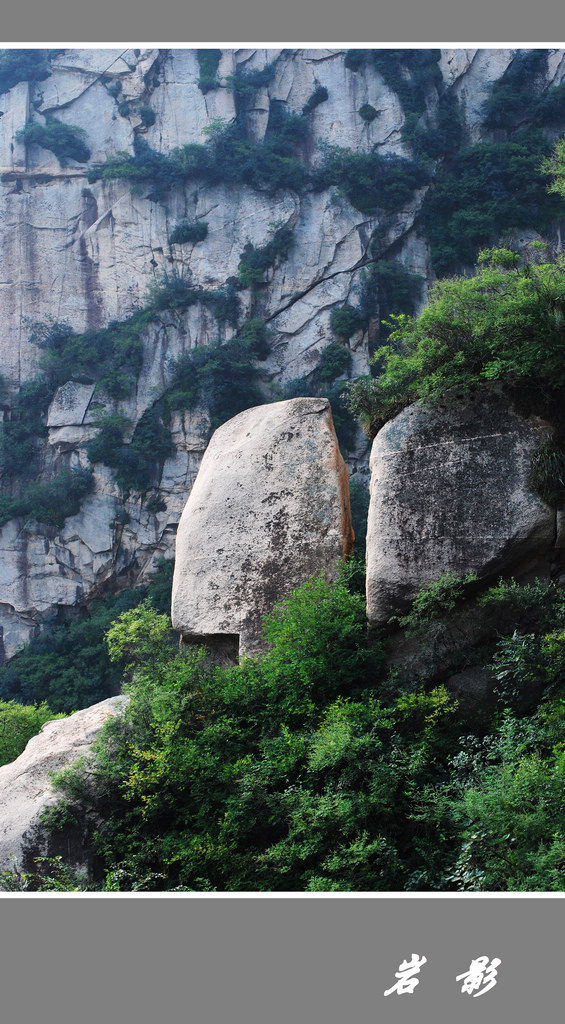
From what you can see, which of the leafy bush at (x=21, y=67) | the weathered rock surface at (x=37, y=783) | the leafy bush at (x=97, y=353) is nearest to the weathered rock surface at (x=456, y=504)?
the weathered rock surface at (x=37, y=783)

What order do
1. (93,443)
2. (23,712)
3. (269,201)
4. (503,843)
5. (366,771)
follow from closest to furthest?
(503,843) < (366,771) < (23,712) < (93,443) < (269,201)

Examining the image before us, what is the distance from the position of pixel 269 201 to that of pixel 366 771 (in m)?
27.9

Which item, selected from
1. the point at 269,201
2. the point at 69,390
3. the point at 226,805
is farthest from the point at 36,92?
the point at 226,805

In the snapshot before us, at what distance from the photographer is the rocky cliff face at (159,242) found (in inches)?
1139

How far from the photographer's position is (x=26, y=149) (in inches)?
1245

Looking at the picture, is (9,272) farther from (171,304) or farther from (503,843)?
(503,843)

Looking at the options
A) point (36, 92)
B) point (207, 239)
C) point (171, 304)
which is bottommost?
point (171, 304)

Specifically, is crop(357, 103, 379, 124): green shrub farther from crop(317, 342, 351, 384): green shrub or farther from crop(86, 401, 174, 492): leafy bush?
crop(86, 401, 174, 492): leafy bush

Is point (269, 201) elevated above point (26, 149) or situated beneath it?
situated beneath

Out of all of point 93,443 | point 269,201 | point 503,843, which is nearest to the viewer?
point 503,843

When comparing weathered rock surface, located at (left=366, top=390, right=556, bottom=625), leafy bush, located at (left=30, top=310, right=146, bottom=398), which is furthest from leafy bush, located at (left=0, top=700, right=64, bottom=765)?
leafy bush, located at (left=30, top=310, right=146, bottom=398)
